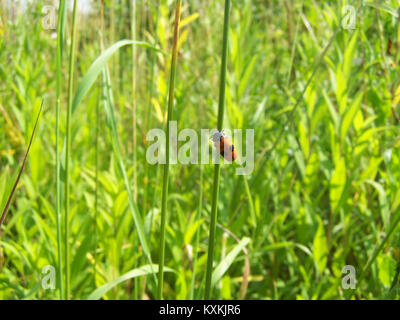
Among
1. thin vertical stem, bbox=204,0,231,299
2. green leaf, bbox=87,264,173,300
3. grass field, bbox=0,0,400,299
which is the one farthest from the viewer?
grass field, bbox=0,0,400,299

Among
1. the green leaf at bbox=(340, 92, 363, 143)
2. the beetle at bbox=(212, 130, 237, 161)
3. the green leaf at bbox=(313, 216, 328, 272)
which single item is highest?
the green leaf at bbox=(340, 92, 363, 143)

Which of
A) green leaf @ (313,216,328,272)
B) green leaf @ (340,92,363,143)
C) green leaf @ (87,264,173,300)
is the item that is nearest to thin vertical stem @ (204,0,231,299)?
green leaf @ (87,264,173,300)

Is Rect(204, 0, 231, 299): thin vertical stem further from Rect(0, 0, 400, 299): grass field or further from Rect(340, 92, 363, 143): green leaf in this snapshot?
Rect(340, 92, 363, 143): green leaf

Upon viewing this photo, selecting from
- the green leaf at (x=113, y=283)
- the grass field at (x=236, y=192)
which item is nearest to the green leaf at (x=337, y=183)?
the grass field at (x=236, y=192)

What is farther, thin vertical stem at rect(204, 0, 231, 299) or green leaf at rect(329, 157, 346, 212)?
green leaf at rect(329, 157, 346, 212)

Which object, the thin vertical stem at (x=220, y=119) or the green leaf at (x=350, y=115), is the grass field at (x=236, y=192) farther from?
the thin vertical stem at (x=220, y=119)

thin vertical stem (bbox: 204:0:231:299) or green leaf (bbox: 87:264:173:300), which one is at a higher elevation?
thin vertical stem (bbox: 204:0:231:299)

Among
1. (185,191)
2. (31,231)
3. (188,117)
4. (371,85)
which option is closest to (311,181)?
(371,85)

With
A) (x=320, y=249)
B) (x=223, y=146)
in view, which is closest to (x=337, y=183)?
(x=320, y=249)

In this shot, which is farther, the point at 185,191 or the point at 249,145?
the point at 185,191

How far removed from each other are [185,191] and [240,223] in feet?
1.24
